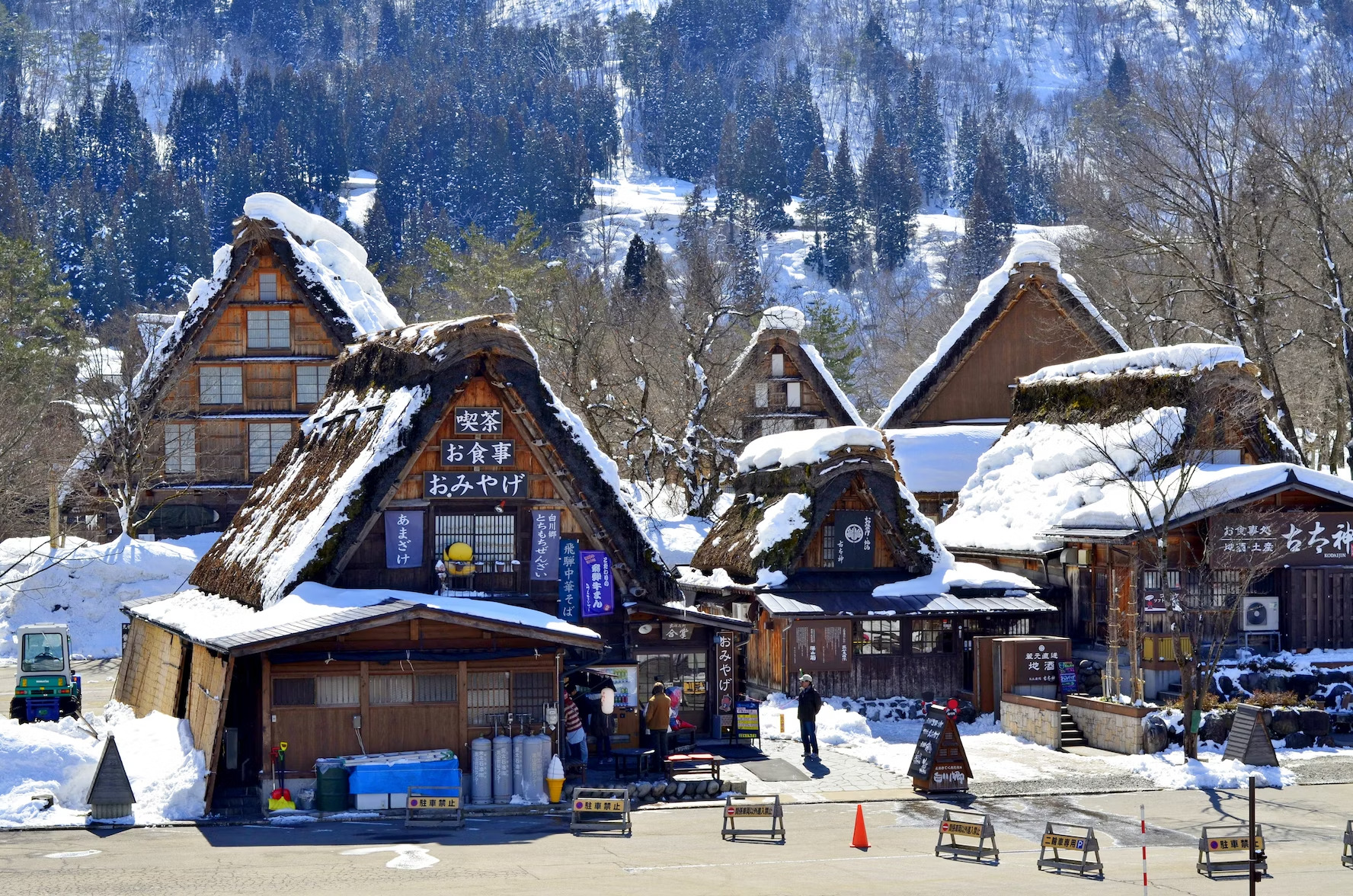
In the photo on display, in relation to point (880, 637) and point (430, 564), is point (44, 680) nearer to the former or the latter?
point (430, 564)

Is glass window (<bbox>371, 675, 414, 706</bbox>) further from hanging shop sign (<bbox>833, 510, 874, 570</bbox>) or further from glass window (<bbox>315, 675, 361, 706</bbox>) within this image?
hanging shop sign (<bbox>833, 510, 874, 570</bbox>)

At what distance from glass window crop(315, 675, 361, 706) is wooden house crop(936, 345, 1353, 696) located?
14.9 metres

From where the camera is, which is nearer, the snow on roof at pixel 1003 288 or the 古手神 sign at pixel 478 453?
the 古手神 sign at pixel 478 453

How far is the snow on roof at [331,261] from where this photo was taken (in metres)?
48.5

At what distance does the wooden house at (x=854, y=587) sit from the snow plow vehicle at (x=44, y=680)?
1441 centimetres

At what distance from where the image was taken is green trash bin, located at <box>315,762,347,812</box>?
21.7 metres

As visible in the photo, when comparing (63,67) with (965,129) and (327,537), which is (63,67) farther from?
(327,537)

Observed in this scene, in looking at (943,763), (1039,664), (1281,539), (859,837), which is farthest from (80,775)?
(1281,539)

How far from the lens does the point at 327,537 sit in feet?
79.0

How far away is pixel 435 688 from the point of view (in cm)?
2298

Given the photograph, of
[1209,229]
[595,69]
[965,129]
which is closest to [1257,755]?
[1209,229]

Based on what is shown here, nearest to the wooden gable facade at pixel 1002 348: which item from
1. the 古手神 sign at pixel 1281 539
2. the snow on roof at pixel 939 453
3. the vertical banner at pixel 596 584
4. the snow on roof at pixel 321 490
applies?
the snow on roof at pixel 939 453

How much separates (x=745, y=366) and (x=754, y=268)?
6760cm

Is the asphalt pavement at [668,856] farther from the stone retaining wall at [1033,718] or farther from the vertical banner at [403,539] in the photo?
the stone retaining wall at [1033,718]
